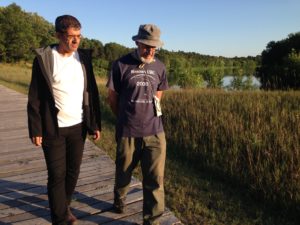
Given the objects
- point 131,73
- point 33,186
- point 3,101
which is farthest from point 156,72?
point 3,101

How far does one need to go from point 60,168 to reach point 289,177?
2.94 metres

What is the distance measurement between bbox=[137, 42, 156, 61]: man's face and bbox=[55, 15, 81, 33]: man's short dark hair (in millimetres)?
571

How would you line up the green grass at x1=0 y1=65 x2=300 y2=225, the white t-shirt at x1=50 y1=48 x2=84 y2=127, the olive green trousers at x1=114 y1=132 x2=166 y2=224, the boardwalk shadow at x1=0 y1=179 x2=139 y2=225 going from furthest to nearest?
the green grass at x1=0 y1=65 x2=300 y2=225
the boardwalk shadow at x1=0 y1=179 x2=139 y2=225
the olive green trousers at x1=114 y1=132 x2=166 y2=224
the white t-shirt at x1=50 y1=48 x2=84 y2=127

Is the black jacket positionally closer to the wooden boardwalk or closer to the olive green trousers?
the olive green trousers

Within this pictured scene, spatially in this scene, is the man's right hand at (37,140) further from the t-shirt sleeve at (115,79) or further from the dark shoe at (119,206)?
the dark shoe at (119,206)

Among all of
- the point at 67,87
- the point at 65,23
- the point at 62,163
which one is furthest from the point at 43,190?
the point at 65,23

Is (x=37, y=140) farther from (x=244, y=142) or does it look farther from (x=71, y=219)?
(x=244, y=142)

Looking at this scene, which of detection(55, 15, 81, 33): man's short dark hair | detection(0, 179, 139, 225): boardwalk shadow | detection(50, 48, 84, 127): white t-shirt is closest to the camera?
detection(55, 15, 81, 33): man's short dark hair

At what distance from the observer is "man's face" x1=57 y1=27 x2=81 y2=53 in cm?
275

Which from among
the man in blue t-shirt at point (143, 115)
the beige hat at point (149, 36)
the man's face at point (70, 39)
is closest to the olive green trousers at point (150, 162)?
the man in blue t-shirt at point (143, 115)

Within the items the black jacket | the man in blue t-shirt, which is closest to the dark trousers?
the black jacket

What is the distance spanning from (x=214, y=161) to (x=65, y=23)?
3.63m

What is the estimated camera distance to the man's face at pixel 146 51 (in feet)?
9.78

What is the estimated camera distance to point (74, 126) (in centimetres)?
304
